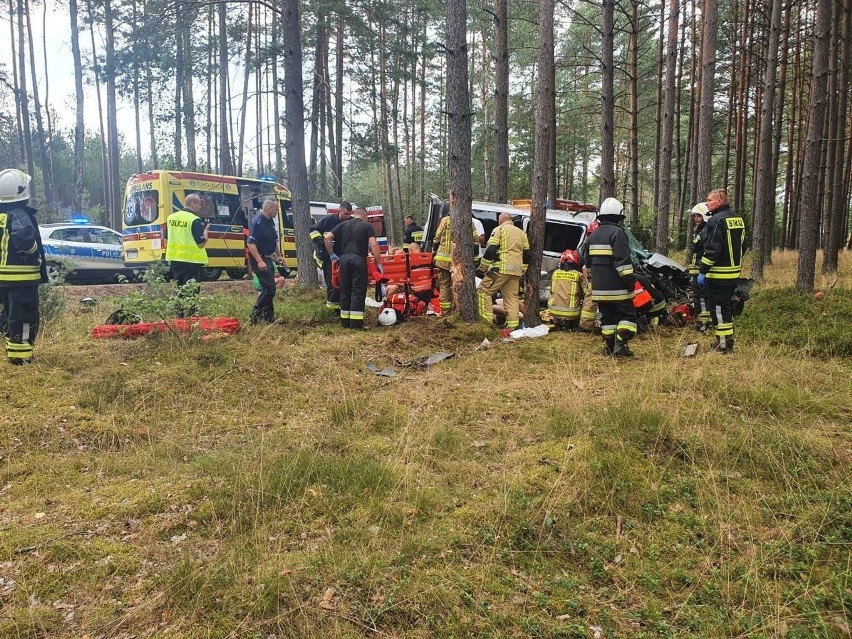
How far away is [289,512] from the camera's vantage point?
3.24 m

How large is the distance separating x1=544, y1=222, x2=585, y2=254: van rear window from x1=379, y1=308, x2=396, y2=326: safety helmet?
3.76 meters

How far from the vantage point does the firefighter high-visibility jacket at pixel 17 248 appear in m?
5.77

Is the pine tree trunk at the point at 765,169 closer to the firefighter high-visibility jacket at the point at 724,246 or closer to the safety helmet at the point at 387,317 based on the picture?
the firefighter high-visibility jacket at the point at 724,246

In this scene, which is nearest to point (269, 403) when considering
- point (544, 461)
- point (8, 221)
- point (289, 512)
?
point (289, 512)

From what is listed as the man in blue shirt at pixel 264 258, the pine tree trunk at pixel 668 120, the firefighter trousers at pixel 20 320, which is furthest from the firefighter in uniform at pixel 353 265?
the pine tree trunk at pixel 668 120

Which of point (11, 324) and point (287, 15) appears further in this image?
point (287, 15)

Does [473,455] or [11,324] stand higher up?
[11,324]

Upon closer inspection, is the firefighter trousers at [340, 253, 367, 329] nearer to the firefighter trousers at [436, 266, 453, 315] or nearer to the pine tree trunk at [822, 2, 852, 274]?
the firefighter trousers at [436, 266, 453, 315]

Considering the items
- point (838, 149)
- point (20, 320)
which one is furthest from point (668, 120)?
point (20, 320)

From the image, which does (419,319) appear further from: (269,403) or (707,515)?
(707,515)

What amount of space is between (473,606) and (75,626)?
172 cm

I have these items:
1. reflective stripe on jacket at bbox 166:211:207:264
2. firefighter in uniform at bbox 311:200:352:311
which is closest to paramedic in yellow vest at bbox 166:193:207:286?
reflective stripe on jacket at bbox 166:211:207:264

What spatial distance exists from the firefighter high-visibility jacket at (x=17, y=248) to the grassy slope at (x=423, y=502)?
995mm

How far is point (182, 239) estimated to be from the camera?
8219mm
